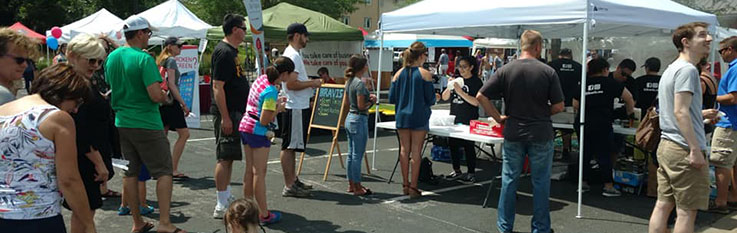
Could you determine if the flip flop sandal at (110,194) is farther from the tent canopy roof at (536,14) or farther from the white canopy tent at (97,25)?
the white canopy tent at (97,25)

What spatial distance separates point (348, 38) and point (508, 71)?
28.1 feet

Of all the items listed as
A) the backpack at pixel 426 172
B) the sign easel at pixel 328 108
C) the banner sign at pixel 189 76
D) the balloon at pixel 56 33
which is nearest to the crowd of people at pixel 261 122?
the backpack at pixel 426 172

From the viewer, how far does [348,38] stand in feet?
41.9

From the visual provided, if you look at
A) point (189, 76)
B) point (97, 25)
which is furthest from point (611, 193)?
point (97, 25)

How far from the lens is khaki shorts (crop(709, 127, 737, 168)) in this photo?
17.4 feet

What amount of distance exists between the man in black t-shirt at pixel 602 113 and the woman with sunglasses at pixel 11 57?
536 centimetres

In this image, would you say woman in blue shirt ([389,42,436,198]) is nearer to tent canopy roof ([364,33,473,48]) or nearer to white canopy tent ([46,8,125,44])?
white canopy tent ([46,8,125,44])

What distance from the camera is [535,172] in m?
4.54

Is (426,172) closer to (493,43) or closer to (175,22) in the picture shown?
(175,22)

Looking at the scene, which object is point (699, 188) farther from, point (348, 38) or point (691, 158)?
point (348, 38)

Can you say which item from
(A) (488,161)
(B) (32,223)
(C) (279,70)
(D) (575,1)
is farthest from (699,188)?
(A) (488,161)

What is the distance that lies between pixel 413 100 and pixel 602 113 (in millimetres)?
2254

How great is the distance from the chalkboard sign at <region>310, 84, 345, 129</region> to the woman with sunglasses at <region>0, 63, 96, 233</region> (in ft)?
15.1

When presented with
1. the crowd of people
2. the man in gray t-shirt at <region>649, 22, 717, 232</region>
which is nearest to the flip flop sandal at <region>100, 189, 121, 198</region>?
the crowd of people
